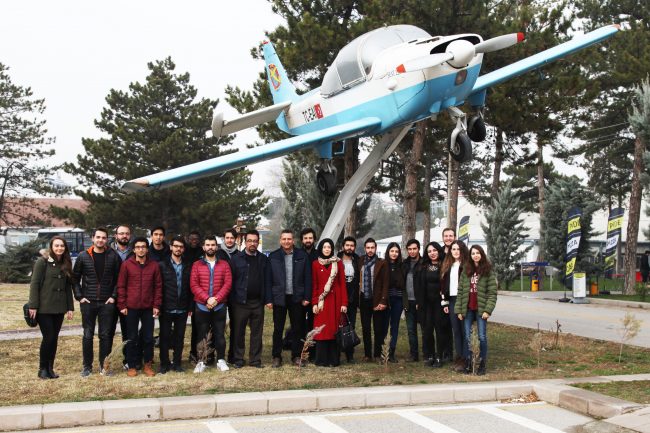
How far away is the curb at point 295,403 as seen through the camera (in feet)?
23.2

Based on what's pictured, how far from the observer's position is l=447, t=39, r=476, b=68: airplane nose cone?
34.1ft

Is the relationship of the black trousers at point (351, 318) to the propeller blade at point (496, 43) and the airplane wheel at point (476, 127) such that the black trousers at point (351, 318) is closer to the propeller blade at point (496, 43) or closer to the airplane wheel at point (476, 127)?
the airplane wheel at point (476, 127)

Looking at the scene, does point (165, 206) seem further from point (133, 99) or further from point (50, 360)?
point (50, 360)

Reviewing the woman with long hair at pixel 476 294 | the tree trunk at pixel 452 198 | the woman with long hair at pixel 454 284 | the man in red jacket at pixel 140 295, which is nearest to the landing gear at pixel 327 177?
the woman with long hair at pixel 454 284

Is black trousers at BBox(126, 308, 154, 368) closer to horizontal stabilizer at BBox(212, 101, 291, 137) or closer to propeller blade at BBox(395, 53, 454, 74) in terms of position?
horizontal stabilizer at BBox(212, 101, 291, 137)

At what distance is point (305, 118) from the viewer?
1348 centimetres

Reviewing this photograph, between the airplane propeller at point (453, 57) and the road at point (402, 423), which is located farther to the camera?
the airplane propeller at point (453, 57)

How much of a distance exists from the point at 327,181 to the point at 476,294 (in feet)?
14.2

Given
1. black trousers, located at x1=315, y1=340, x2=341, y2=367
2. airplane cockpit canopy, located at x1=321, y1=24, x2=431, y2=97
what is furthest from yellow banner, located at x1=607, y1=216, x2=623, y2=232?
black trousers, located at x1=315, y1=340, x2=341, y2=367

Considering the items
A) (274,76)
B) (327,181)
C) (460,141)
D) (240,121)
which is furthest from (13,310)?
(460,141)

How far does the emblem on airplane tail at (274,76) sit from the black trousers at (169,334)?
292 inches

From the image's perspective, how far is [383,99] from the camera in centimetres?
1136

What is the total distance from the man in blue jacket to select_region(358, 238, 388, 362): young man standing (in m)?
0.97

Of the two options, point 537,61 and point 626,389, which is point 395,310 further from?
point 537,61
